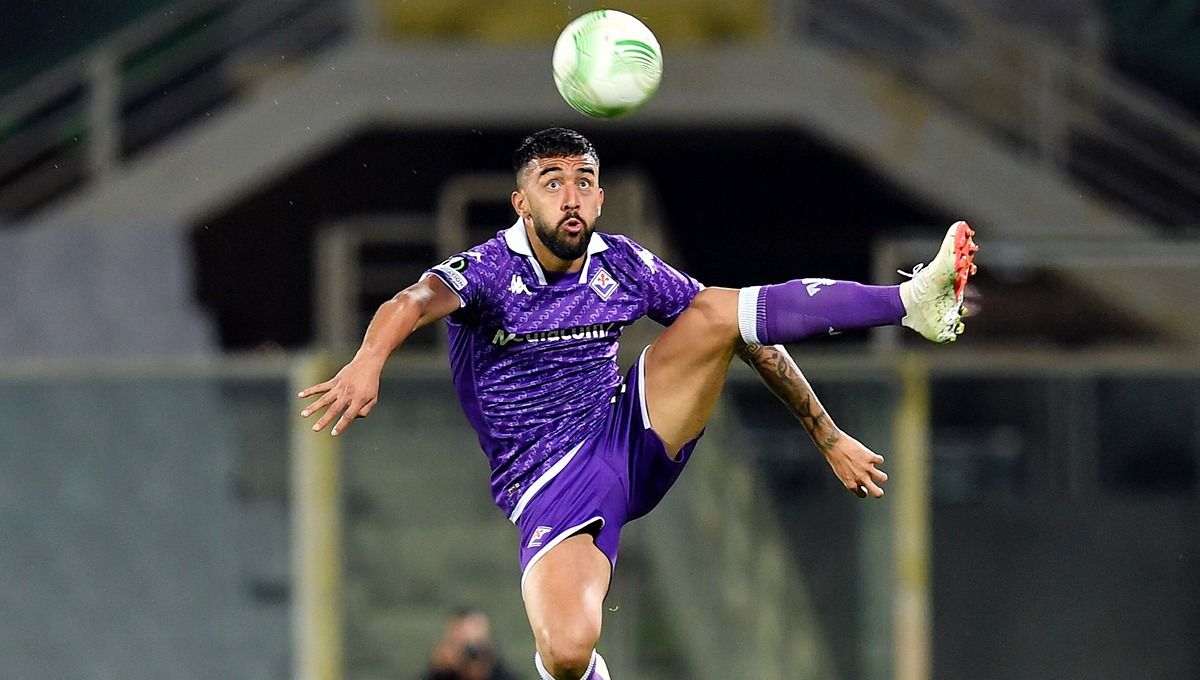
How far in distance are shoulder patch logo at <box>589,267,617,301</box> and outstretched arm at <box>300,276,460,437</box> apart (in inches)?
22.3

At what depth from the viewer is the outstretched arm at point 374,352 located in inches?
225

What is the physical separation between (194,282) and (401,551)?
3.40 metres

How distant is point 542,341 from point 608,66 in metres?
0.88

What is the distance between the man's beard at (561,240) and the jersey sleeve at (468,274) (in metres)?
0.17

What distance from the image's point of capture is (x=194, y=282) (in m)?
14.0

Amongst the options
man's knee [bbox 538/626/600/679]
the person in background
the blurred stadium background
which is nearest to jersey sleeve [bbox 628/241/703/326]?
man's knee [bbox 538/626/600/679]

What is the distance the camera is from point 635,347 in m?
11.1

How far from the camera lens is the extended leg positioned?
6.43 metres

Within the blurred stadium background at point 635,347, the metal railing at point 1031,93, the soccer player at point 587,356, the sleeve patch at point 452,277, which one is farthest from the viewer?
the metal railing at point 1031,93

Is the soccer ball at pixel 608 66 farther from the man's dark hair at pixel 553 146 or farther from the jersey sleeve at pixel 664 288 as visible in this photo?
the jersey sleeve at pixel 664 288

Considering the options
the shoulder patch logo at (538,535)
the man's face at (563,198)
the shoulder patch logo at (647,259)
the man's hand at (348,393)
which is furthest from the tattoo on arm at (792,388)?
the man's hand at (348,393)

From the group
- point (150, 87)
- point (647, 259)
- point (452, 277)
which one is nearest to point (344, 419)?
point (452, 277)

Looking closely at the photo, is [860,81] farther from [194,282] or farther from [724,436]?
[194,282]

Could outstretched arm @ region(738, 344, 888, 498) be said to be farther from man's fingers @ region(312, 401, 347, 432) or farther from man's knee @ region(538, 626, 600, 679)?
man's fingers @ region(312, 401, 347, 432)
